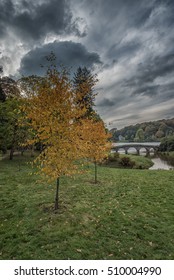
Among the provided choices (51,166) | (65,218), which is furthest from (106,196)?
(51,166)

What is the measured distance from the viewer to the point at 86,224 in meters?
8.76

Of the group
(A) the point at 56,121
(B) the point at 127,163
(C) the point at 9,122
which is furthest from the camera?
(B) the point at 127,163

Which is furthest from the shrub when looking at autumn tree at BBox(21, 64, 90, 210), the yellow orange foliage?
autumn tree at BBox(21, 64, 90, 210)

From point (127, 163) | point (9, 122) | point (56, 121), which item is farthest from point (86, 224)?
point (127, 163)

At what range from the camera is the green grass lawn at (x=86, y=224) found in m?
6.76

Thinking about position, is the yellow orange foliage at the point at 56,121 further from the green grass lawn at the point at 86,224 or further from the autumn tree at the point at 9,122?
the autumn tree at the point at 9,122

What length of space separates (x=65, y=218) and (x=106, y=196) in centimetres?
480

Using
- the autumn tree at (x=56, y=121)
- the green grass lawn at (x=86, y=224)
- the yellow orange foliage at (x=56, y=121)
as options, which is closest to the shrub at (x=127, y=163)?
the green grass lawn at (x=86, y=224)

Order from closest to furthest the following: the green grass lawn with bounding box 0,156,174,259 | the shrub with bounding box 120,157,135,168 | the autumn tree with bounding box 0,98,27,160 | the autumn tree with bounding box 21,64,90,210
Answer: the green grass lawn with bounding box 0,156,174,259
the autumn tree with bounding box 21,64,90,210
the autumn tree with bounding box 0,98,27,160
the shrub with bounding box 120,157,135,168

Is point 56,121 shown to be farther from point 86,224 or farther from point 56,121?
point 86,224

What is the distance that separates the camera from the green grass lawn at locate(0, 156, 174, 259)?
676cm

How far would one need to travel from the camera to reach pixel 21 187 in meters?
15.1

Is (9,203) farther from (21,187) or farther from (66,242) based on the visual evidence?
(66,242)

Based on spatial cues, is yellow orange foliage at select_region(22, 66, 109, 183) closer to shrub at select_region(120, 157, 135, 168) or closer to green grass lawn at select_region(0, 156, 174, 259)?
green grass lawn at select_region(0, 156, 174, 259)
